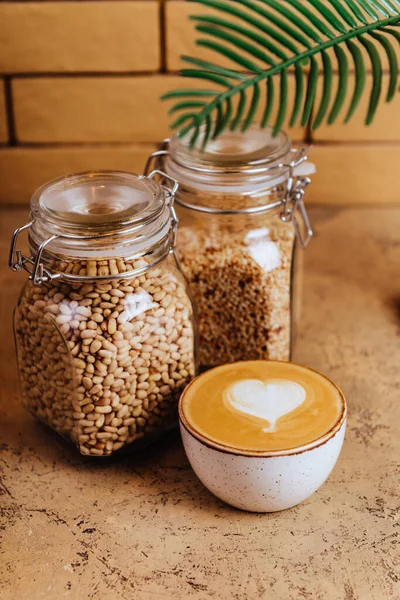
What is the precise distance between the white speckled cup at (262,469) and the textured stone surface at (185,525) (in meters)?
0.03

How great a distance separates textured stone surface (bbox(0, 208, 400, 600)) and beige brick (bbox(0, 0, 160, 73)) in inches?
20.2

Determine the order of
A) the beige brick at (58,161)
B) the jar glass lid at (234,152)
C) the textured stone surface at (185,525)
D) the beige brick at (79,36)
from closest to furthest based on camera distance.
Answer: the textured stone surface at (185,525) < the jar glass lid at (234,152) < the beige brick at (79,36) < the beige brick at (58,161)

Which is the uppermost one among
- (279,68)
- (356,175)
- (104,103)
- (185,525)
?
(279,68)

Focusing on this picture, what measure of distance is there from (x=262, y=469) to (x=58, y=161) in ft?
2.49

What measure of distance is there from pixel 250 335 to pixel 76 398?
202 millimetres

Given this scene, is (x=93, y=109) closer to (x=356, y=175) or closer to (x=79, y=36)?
(x=79, y=36)

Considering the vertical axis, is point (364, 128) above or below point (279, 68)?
below

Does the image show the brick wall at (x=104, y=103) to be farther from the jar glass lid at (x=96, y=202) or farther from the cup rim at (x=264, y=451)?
the cup rim at (x=264, y=451)

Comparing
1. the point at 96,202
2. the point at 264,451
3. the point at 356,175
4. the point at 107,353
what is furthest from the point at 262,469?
the point at 356,175

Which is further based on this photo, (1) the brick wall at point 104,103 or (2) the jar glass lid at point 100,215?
(1) the brick wall at point 104,103

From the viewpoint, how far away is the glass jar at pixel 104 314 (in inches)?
25.6

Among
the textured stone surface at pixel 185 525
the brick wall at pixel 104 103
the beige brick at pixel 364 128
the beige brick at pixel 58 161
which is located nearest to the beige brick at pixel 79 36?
the brick wall at pixel 104 103

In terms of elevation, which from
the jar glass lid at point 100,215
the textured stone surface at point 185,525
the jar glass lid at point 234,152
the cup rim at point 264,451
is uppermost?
the jar glass lid at point 234,152

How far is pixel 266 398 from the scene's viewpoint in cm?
66
